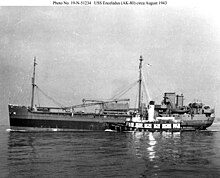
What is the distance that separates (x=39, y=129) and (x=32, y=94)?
661cm

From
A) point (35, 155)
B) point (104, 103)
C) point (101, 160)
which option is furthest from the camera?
point (104, 103)

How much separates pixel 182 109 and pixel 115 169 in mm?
45065

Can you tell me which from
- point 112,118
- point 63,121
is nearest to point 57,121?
point 63,121

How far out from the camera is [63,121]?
50531 mm

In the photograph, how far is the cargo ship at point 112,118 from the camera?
4894cm

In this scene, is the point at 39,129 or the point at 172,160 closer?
the point at 172,160

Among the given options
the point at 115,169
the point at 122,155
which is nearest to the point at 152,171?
the point at 115,169

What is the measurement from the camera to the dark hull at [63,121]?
48.8 metres

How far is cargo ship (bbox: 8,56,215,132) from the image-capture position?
48938 mm

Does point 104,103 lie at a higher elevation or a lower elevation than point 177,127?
higher

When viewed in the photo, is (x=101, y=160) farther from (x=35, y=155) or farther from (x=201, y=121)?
(x=201, y=121)

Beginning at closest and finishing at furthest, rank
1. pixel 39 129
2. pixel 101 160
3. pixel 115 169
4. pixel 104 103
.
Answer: pixel 115 169 < pixel 101 160 < pixel 39 129 < pixel 104 103

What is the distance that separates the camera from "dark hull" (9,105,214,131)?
160ft

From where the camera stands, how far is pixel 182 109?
5947 cm
